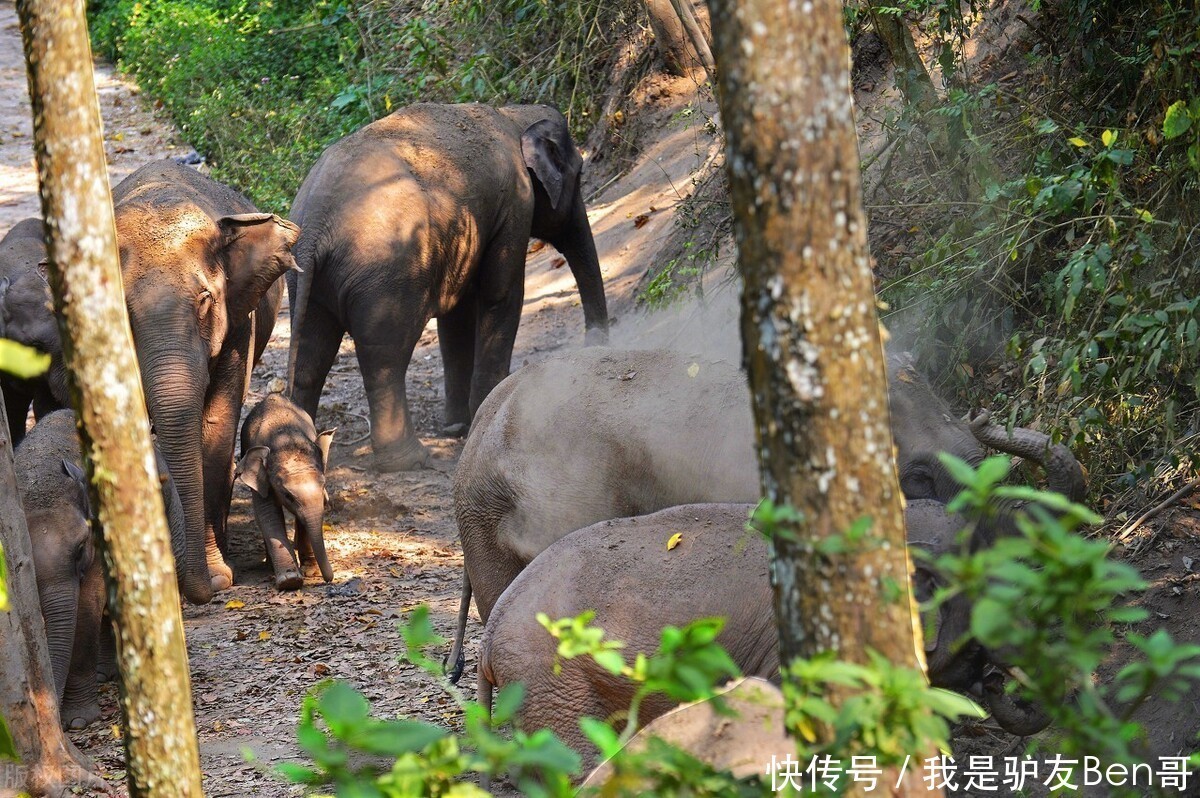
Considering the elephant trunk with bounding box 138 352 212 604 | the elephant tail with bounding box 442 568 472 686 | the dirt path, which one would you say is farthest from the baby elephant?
the elephant tail with bounding box 442 568 472 686

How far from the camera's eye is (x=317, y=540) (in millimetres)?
7219

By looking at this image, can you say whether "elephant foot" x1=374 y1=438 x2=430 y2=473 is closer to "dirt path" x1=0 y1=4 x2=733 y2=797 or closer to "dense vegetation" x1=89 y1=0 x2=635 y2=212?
"dirt path" x1=0 y1=4 x2=733 y2=797

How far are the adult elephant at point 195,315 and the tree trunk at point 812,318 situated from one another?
4.87 metres

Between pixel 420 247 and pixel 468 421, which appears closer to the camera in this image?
pixel 420 247

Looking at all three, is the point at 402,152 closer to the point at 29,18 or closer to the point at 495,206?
the point at 495,206

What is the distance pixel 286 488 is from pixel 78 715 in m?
1.96

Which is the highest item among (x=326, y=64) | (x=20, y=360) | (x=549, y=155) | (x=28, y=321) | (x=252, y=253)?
(x=326, y=64)

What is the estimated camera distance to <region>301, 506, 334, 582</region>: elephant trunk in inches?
284

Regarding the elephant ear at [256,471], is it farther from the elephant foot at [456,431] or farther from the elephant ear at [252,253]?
the elephant foot at [456,431]

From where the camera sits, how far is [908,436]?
5219 millimetres

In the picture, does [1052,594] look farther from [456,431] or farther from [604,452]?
[456,431]

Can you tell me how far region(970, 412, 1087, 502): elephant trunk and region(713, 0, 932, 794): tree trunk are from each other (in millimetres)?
2542

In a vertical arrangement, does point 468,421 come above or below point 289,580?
above

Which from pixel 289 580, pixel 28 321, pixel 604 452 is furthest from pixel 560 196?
pixel 604 452
